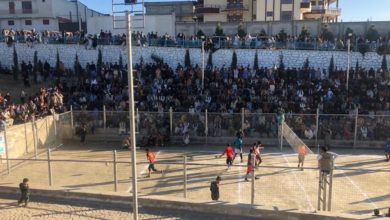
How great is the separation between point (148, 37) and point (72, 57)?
6537 mm

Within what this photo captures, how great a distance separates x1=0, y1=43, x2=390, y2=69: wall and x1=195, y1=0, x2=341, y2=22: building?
23.5m

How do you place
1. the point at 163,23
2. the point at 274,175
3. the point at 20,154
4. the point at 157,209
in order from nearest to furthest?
the point at 157,209
the point at 274,175
the point at 20,154
the point at 163,23

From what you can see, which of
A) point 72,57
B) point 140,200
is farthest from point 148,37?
point 140,200

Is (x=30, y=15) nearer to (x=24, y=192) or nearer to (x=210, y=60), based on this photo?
(x=210, y=60)

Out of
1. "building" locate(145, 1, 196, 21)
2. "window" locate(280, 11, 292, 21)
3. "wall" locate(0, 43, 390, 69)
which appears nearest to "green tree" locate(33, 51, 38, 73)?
"wall" locate(0, 43, 390, 69)

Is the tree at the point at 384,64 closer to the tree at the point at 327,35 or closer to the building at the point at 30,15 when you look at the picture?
the tree at the point at 327,35

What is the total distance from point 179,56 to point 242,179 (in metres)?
17.5

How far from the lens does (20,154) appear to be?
21359mm

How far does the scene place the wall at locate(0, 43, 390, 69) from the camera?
31.3m

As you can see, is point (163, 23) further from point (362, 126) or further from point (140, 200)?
point (140, 200)

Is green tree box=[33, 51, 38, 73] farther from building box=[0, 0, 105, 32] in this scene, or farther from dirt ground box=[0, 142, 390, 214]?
building box=[0, 0, 105, 32]

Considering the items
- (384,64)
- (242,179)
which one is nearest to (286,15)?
(384,64)

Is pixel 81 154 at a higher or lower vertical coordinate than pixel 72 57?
lower

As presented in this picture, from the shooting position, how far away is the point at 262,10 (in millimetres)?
55500
